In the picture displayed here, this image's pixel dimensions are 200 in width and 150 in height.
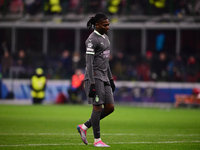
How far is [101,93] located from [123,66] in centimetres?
1646

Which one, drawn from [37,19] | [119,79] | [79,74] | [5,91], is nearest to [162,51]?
[119,79]

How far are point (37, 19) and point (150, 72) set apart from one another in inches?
316

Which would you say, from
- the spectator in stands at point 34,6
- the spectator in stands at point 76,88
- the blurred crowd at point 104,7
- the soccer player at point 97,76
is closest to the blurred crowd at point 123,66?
the spectator in stands at point 76,88

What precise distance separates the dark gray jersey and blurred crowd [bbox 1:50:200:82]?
15973mm

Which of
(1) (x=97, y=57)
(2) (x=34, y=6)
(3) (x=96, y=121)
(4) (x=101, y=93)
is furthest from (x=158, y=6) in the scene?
(3) (x=96, y=121)

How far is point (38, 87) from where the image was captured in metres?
21.8

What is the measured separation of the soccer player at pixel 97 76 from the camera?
6.52 metres

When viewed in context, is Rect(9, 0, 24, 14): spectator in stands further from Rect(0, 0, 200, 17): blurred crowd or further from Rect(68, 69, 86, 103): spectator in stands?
Rect(68, 69, 86, 103): spectator in stands

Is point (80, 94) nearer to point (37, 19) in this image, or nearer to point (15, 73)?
point (15, 73)

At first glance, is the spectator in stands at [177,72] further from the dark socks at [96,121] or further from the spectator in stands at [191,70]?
the dark socks at [96,121]

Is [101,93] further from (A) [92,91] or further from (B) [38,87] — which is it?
(B) [38,87]

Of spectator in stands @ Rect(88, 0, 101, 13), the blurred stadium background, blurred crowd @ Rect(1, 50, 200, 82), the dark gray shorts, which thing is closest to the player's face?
the dark gray shorts

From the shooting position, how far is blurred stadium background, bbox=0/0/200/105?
22.5 m

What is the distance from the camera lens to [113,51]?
25672 mm
